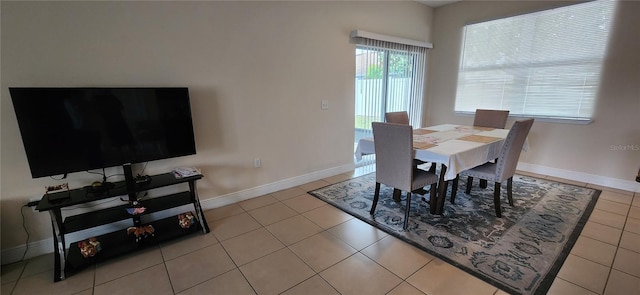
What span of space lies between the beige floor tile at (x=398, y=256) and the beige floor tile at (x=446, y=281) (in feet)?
0.19

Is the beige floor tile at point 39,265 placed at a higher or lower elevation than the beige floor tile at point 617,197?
lower

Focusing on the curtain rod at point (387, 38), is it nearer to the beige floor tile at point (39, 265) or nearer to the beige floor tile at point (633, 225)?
the beige floor tile at point (633, 225)

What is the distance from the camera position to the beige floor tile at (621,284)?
62.6 inches

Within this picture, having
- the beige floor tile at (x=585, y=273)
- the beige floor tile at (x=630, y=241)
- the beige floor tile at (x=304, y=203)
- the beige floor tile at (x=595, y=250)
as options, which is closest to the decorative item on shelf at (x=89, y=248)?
the beige floor tile at (x=304, y=203)

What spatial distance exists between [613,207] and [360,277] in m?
2.86

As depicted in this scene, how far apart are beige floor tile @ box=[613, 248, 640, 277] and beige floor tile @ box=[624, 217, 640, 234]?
1.49 ft

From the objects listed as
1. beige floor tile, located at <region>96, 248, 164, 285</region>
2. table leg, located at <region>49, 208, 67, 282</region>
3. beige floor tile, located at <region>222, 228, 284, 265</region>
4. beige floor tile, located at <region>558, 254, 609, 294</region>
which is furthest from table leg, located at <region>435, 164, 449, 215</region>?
table leg, located at <region>49, 208, 67, 282</region>

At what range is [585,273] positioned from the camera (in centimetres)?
175

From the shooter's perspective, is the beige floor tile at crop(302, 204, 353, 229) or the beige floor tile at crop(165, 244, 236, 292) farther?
the beige floor tile at crop(302, 204, 353, 229)

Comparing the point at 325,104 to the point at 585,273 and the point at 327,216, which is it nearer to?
the point at 327,216

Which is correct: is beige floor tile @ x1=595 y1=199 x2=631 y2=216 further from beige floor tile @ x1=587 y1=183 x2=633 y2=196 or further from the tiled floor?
beige floor tile @ x1=587 y1=183 x2=633 y2=196

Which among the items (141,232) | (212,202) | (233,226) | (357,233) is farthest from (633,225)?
(141,232)

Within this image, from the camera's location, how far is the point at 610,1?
2.97 m

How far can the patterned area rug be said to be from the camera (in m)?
1.80
